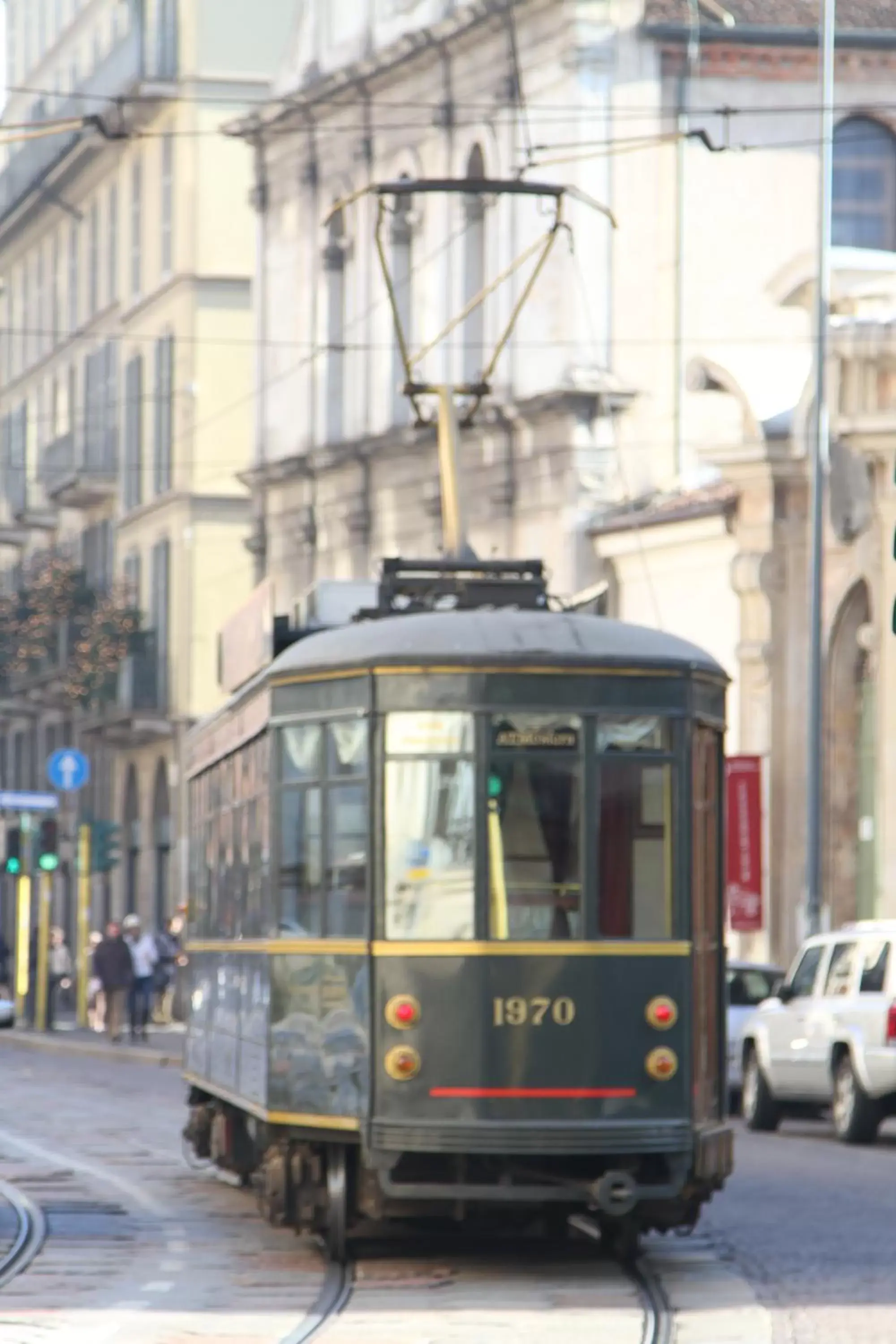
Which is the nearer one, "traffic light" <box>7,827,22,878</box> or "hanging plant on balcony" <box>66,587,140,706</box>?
"traffic light" <box>7,827,22,878</box>

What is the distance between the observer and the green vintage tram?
13969 millimetres

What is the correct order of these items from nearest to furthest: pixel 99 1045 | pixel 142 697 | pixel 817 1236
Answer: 1. pixel 817 1236
2. pixel 99 1045
3. pixel 142 697

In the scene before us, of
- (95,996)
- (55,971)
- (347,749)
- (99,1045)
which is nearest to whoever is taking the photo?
(347,749)

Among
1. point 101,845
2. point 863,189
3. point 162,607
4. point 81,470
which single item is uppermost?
point 863,189

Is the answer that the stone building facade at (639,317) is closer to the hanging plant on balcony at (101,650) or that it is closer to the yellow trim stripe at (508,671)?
the hanging plant on balcony at (101,650)

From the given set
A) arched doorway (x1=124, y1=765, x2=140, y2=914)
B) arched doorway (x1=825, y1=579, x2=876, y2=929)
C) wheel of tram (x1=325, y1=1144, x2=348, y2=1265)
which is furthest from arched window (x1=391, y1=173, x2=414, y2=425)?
wheel of tram (x1=325, y1=1144, x2=348, y2=1265)

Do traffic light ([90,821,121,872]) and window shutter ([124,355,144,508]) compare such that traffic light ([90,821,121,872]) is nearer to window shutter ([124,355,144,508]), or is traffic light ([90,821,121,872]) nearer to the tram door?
window shutter ([124,355,144,508])

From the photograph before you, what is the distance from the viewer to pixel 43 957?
45.8 metres

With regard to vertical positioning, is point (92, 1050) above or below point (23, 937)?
below

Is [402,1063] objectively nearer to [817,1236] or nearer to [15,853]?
[817,1236]

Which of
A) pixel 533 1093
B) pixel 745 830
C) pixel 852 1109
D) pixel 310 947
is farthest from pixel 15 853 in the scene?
pixel 533 1093

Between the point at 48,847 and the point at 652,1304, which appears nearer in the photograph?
the point at 652,1304

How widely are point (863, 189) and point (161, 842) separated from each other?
62.0 feet

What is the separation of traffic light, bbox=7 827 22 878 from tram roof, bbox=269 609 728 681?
3028 centimetres
